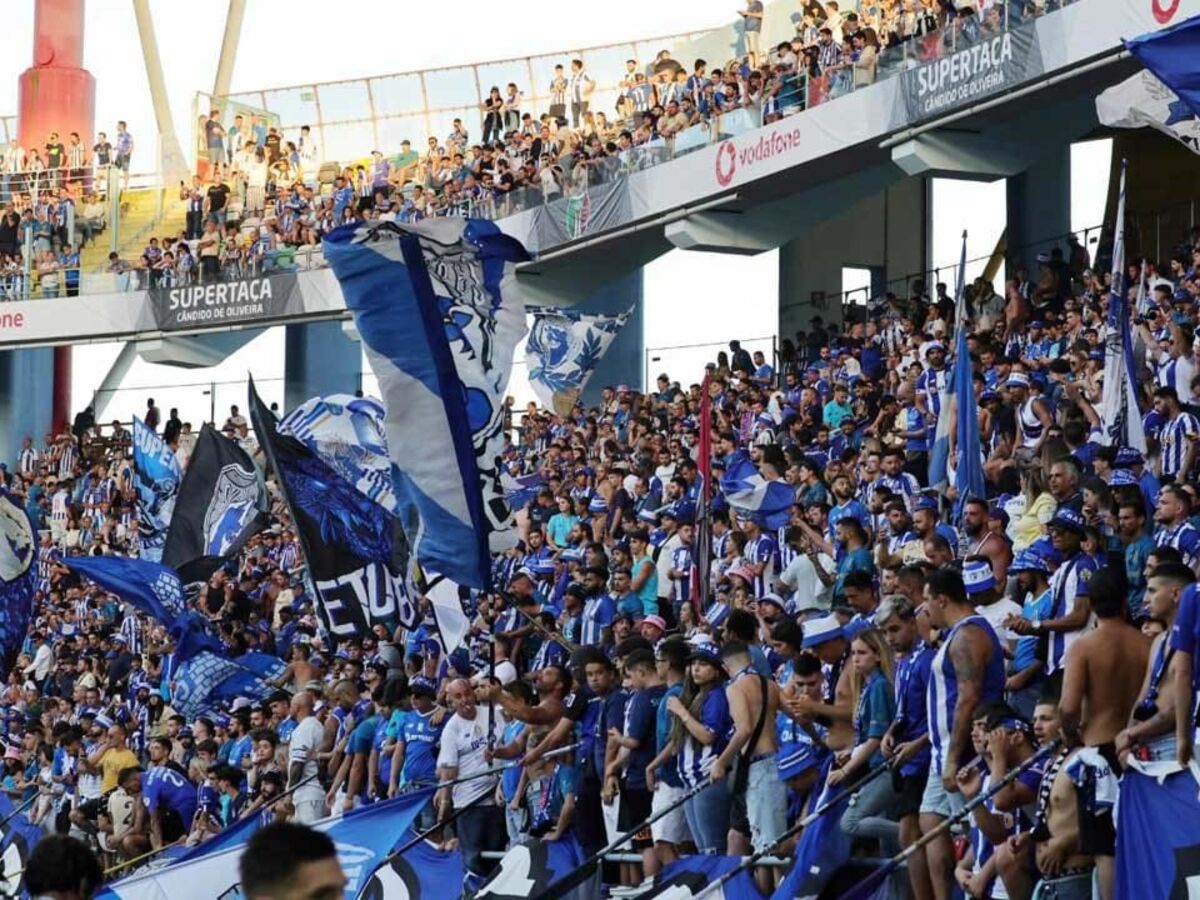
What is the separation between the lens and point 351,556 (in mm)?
17328

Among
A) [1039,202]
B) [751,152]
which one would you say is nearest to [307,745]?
[751,152]

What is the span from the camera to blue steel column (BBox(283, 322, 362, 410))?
129ft

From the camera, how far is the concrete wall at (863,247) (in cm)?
3400

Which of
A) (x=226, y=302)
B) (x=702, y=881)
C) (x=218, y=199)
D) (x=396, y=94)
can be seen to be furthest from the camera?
(x=396, y=94)

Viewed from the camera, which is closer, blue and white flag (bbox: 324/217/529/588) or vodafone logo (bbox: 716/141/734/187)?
blue and white flag (bbox: 324/217/529/588)

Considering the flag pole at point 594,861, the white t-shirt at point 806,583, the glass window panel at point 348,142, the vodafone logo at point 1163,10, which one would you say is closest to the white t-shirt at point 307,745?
the white t-shirt at point 806,583

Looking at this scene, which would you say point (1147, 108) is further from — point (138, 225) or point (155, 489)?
point (138, 225)

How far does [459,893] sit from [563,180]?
64.1 ft

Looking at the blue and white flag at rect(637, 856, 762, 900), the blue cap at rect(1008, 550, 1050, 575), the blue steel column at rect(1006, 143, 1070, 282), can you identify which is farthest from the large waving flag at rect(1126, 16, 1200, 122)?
the blue steel column at rect(1006, 143, 1070, 282)

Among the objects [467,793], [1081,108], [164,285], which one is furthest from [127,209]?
[467,793]

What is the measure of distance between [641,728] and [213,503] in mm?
12441

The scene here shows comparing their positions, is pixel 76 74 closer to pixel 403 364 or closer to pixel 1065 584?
pixel 403 364

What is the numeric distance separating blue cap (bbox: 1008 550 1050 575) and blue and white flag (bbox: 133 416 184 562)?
55.0 ft

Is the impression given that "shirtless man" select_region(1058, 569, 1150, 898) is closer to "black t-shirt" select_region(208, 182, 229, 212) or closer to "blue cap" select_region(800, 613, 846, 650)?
"blue cap" select_region(800, 613, 846, 650)
